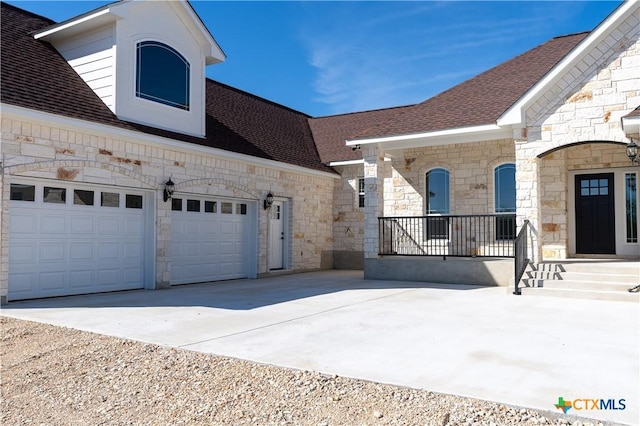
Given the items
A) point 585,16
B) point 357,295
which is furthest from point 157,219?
point 585,16

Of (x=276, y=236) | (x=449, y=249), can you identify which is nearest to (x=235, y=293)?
(x=276, y=236)

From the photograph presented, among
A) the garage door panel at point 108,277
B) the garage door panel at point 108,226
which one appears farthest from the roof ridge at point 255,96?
the garage door panel at point 108,277

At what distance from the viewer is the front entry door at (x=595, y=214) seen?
12.4 m

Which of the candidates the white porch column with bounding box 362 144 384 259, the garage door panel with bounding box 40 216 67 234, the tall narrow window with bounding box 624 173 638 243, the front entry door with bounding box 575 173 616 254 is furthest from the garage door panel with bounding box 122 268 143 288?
the tall narrow window with bounding box 624 173 638 243

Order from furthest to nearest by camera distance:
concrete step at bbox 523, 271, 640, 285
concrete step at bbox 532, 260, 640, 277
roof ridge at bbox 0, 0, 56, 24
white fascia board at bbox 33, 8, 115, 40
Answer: roof ridge at bbox 0, 0, 56, 24 → white fascia board at bbox 33, 8, 115, 40 → concrete step at bbox 532, 260, 640, 277 → concrete step at bbox 523, 271, 640, 285

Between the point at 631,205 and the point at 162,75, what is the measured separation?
12.1 meters

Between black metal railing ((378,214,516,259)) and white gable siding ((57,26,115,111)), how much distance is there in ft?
25.0

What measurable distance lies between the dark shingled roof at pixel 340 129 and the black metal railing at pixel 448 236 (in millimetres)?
3962

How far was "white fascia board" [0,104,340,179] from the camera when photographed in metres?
8.80

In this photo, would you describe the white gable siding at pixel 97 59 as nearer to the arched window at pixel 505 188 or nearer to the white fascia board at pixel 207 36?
the white fascia board at pixel 207 36

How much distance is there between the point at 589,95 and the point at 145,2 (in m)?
10.3

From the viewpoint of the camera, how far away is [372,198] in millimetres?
13633

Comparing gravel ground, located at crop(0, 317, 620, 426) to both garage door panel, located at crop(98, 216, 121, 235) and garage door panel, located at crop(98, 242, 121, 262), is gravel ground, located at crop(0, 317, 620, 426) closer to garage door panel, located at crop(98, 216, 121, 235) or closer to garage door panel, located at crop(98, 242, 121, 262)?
garage door panel, located at crop(98, 242, 121, 262)

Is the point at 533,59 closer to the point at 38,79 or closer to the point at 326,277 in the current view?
the point at 326,277
